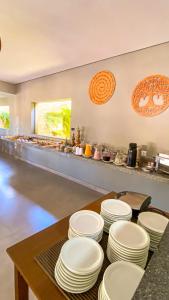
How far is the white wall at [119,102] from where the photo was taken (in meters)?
2.26

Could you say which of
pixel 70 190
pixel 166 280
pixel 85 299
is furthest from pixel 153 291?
pixel 70 190

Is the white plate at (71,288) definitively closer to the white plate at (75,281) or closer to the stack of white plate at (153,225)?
the white plate at (75,281)

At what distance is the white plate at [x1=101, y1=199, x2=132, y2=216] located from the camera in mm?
971

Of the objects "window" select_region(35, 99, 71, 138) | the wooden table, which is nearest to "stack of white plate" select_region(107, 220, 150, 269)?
the wooden table

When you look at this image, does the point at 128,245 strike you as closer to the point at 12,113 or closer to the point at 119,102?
the point at 119,102

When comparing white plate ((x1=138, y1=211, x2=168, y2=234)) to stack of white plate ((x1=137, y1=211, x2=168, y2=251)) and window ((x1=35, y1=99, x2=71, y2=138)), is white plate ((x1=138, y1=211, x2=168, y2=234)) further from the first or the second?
window ((x1=35, y1=99, x2=71, y2=138))

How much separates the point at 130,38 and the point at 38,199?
276 cm

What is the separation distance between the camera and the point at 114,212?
97 cm

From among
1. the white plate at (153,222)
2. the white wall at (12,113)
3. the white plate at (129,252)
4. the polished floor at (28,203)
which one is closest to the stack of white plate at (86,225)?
the white plate at (129,252)

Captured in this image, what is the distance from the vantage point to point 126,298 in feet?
1.76

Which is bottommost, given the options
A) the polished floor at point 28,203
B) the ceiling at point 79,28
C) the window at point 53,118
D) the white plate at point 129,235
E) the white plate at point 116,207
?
the polished floor at point 28,203

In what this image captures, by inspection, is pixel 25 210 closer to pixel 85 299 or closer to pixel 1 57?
pixel 85 299

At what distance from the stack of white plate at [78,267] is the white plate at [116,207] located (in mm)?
282

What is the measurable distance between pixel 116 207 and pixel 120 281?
1.47ft
